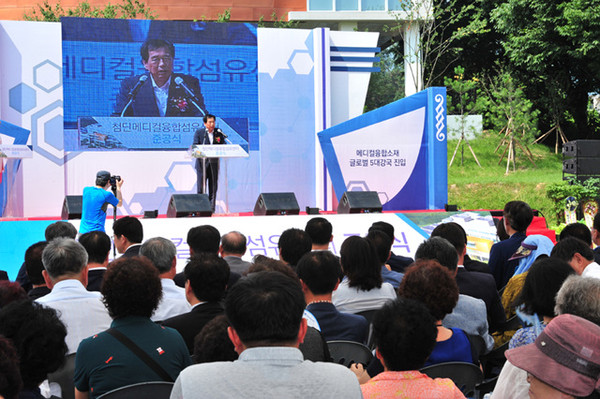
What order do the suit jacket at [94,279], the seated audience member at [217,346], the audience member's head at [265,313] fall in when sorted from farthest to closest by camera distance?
1. the suit jacket at [94,279]
2. the seated audience member at [217,346]
3. the audience member's head at [265,313]

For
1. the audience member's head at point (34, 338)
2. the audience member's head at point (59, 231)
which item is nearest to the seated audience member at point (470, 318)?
the audience member's head at point (34, 338)

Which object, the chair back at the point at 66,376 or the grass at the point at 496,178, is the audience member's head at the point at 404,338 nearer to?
the chair back at the point at 66,376

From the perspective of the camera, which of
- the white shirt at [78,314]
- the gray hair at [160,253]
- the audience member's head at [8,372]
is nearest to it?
the audience member's head at [8,372]

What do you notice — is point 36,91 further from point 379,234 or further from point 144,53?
point 379,234

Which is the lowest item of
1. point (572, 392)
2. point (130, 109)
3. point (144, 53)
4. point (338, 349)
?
point (338, 349)

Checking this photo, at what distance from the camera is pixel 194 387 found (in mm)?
1540

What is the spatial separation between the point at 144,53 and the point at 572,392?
10.9m

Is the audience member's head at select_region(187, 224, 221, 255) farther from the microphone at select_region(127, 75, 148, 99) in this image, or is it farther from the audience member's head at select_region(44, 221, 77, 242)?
the microphone at select_region(127, 75, 148, 99)

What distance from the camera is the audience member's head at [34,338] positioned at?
2.02 metres

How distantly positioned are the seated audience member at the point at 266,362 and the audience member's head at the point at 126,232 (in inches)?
127

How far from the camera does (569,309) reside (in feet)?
7.03

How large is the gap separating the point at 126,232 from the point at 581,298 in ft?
11.0

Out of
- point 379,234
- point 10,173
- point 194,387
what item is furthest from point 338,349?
point 10,173

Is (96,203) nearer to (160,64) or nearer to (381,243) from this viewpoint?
(381,243)
